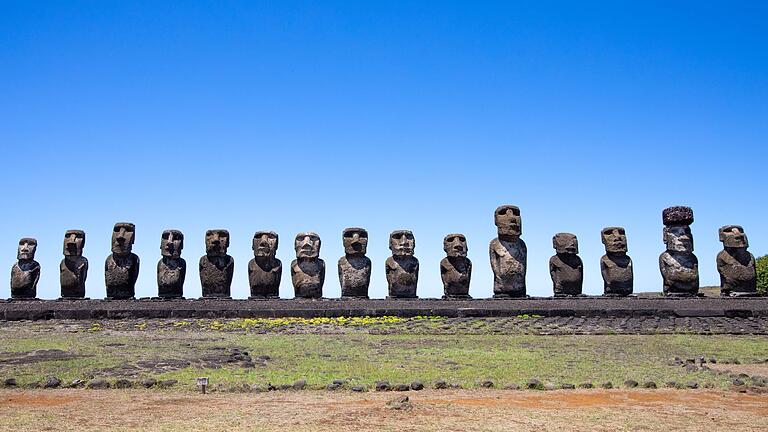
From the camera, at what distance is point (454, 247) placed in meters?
22.0

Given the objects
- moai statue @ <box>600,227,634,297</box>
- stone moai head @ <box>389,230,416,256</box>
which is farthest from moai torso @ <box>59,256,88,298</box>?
moai statue @ <box>600,227,634,297</box>

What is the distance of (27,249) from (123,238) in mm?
3353

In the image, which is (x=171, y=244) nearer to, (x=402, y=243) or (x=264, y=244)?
(x=264, y=244)

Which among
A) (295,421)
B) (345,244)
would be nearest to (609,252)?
(345,244)

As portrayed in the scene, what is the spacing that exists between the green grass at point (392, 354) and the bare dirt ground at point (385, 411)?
1.87 feet

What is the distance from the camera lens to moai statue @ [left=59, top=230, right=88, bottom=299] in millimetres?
22906

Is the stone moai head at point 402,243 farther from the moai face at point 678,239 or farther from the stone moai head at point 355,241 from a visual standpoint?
the moai face at point 678,239

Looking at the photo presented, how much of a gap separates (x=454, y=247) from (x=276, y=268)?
17.3 feet

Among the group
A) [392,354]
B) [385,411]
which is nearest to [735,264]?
[392,354]

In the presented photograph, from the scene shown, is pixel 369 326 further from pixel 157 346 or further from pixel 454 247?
pixel 454 247

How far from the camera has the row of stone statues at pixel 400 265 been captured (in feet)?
71.6

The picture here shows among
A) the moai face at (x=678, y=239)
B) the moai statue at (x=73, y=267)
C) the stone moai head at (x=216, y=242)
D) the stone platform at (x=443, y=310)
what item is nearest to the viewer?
the stone platform at (x=443, y=310)

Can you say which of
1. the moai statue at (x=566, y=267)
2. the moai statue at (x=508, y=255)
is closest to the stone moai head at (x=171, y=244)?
the moai statue at (x=508, y=255)

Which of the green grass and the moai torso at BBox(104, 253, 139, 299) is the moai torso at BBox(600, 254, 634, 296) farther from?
the moai torso at BBox(104, 253, 139, 299)
